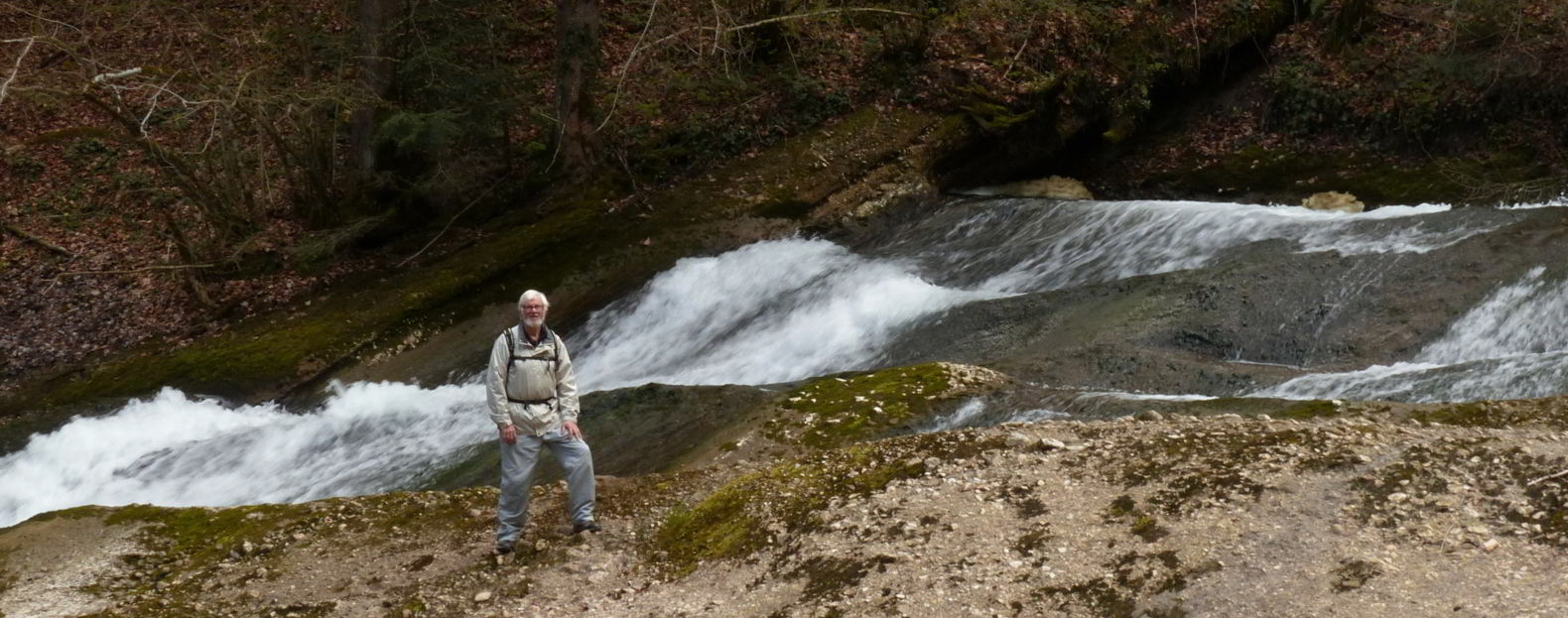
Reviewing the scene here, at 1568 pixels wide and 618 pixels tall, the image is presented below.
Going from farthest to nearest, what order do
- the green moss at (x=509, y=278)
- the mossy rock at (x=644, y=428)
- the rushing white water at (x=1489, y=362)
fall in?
the green moss at (x=509, y=278) → the mossy rock at (x=644, y=428) → the rushing white water at (x=1489, y=362)

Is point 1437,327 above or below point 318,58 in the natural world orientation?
below

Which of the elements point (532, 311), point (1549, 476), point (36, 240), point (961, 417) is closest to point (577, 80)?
point (36, 240)

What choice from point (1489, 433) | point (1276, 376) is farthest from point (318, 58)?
point (1489, 433)

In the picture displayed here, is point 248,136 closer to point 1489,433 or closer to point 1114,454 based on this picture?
point 1114,454

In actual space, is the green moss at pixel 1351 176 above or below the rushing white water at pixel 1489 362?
above

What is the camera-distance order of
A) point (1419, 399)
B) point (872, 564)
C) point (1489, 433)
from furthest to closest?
1. point (1419, 399)
2. point (1489, 433)
3. point (872, 564)

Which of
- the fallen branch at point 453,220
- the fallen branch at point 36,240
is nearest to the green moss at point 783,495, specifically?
the fallen branch at point 453,220

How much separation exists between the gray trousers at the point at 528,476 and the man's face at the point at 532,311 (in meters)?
0.77

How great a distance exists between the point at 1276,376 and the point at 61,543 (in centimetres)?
938

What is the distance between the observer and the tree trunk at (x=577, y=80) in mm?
17203

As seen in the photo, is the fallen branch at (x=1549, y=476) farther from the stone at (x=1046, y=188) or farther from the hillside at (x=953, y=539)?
the stone at (x=1046, y=188)

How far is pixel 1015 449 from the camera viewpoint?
7.96 m

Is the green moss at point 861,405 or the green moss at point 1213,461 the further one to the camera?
the green moss at point 861,405

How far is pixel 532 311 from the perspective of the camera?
7410mm
